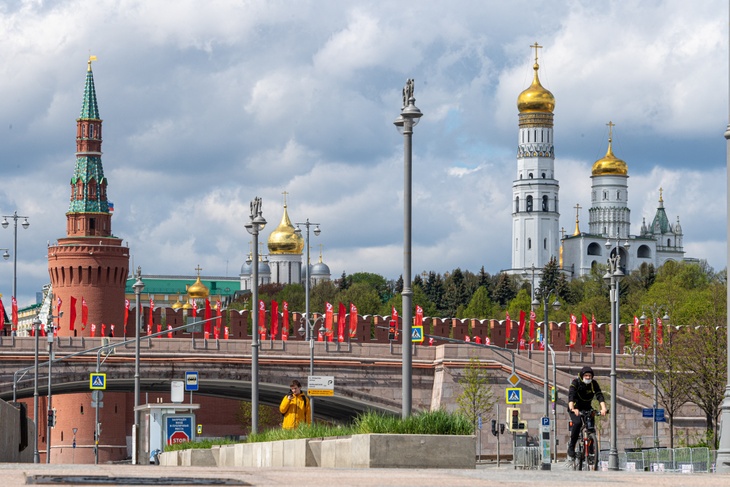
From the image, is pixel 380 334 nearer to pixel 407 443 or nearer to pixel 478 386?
pixel 478 386

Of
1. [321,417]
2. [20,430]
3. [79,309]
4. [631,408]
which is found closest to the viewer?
[20,430]

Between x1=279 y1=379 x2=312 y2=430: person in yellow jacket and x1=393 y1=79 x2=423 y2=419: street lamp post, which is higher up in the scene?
x1=393 y1=79 x2=423 y2=419: street lamp post

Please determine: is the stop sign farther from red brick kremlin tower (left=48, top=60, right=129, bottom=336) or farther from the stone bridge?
red brick kremlin tower (left=48, top=60, right=129, bottom=336)

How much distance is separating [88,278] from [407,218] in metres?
86.2

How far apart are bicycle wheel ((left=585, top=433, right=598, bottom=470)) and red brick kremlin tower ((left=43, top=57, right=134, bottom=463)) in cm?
8177

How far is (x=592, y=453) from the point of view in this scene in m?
24.6

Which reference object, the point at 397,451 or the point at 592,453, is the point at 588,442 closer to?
the point at 592,453

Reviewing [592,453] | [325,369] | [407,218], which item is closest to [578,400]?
[592,453]

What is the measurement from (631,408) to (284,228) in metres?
125

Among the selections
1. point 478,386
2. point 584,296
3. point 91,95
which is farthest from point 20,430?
point 584,296

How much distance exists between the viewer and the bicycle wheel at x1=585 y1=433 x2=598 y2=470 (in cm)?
2448

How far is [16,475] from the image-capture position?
16.4 meters

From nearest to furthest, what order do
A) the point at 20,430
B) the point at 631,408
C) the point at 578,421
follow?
the point at 578,421 < the point at 20,430 < the point at 631,408

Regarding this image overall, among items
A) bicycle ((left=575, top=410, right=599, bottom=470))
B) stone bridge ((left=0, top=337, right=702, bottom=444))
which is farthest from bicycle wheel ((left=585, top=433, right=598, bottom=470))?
stone bridge ((left=0, top=337, right=702, bottom=444))
